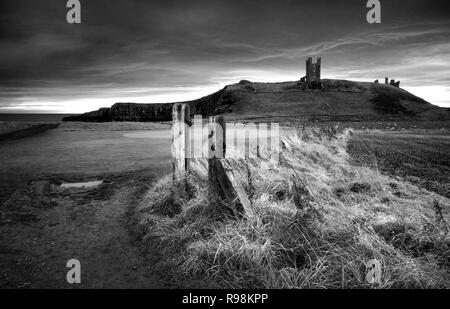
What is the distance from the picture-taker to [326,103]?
4088cm

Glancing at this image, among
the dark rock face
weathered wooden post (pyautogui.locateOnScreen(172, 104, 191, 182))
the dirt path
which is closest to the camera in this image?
the dirt path

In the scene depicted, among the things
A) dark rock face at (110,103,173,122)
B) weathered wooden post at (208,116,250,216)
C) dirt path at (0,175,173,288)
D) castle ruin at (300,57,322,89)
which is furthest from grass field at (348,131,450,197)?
dark rock face at (110,103,173,122)

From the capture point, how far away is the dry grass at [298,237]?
280 cm

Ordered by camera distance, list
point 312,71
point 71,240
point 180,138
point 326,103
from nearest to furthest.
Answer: point 71,240, point 180,138, point 326,103, point 312,71

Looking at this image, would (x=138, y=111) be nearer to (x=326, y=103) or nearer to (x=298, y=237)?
(x=326, y=103)

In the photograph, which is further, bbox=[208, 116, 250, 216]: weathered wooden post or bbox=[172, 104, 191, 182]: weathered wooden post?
bbox=[172, 104, 191, 182]: weathered wooden post

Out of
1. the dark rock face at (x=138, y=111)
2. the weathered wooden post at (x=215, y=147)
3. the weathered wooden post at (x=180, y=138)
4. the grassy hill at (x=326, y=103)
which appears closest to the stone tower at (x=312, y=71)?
the grassy hill at (x=326, y=103)

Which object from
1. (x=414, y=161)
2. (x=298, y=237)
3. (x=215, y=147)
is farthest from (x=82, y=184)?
(x=414, y=161)

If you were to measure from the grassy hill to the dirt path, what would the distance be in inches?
1117

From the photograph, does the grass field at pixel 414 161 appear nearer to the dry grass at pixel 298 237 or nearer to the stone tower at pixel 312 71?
the dry grass at pixel 298 237

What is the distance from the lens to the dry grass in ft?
9.19

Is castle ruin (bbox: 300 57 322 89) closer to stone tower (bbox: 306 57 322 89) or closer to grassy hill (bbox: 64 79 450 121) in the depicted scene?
stone tower (bbox: 306 57 322 89)

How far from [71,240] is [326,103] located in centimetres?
4164
